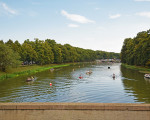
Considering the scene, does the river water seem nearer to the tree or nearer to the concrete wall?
the tree

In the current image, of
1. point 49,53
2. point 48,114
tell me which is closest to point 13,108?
point 48,114

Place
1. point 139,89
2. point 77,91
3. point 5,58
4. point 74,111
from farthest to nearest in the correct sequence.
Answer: point 5,58, point 139,89, point 77,91, point 74,111

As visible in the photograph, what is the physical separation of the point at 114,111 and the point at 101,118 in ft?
3.23

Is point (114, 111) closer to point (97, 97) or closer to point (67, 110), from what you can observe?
point (67, 110)

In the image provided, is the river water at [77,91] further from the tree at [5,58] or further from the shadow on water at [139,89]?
the tree at [5,58]

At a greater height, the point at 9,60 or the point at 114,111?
the point at 9,60

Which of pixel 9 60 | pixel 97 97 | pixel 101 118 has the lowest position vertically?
pixel 97 97

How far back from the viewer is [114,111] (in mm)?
11492

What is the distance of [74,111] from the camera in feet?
38.1

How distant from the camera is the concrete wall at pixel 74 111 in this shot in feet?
37.3

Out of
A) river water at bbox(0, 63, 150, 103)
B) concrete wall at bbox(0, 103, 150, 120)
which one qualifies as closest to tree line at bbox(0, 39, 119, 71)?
river water at bbox(0, 63, 150, 103)

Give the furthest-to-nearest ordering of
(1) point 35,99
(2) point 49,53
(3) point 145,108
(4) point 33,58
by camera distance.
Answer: (2) point 49,53, (4) point 33,58, (1) point 35,99, (3) point 145,108

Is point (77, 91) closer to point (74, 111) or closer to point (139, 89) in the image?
point (139, 89)

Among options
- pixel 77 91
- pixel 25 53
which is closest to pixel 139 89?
pixel 77 91
